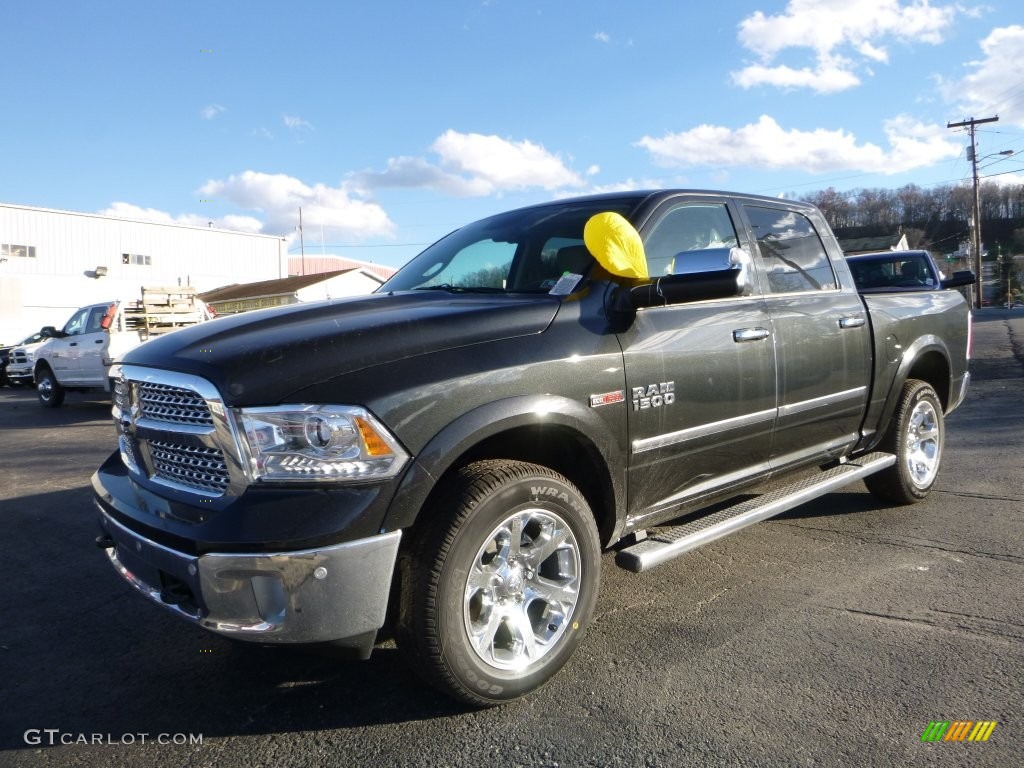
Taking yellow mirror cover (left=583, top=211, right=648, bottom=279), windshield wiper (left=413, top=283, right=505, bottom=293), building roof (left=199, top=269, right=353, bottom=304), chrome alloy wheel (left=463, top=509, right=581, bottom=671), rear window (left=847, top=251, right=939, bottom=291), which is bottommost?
chrome alloy wheel (left=463, top=509, right=581, bottom=671)

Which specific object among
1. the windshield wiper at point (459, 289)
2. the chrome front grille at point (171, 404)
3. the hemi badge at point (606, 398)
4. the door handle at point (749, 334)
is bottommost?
the hemi badge at point (606, 398)

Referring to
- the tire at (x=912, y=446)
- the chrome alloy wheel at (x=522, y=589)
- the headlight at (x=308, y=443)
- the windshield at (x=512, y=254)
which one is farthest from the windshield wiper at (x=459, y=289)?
the tire at (x=912, y=446)

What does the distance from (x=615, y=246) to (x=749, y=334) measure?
0.93 m

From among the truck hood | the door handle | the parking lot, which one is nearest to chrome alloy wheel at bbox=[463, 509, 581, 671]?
the parking lot

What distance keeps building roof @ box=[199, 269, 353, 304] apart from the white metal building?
1.56 meters

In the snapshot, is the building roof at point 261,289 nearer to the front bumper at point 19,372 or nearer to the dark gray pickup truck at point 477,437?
the front bumper at point 19,372

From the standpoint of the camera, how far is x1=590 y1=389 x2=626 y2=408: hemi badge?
2.98 m

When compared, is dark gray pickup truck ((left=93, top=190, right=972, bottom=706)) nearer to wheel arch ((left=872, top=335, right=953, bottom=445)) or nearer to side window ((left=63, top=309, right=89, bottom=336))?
wheel arch ((left=872, top=335, right=953, bottom=445))

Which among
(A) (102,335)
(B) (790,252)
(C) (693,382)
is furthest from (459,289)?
(A) (102,335)

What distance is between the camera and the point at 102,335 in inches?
505

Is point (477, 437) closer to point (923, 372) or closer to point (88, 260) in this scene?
point (923, 372)

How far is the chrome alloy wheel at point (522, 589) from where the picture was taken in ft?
8.86

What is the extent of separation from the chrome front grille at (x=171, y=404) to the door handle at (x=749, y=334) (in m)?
2.33

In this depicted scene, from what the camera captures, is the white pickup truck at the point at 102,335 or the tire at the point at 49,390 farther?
the tire at the point at 49,390
